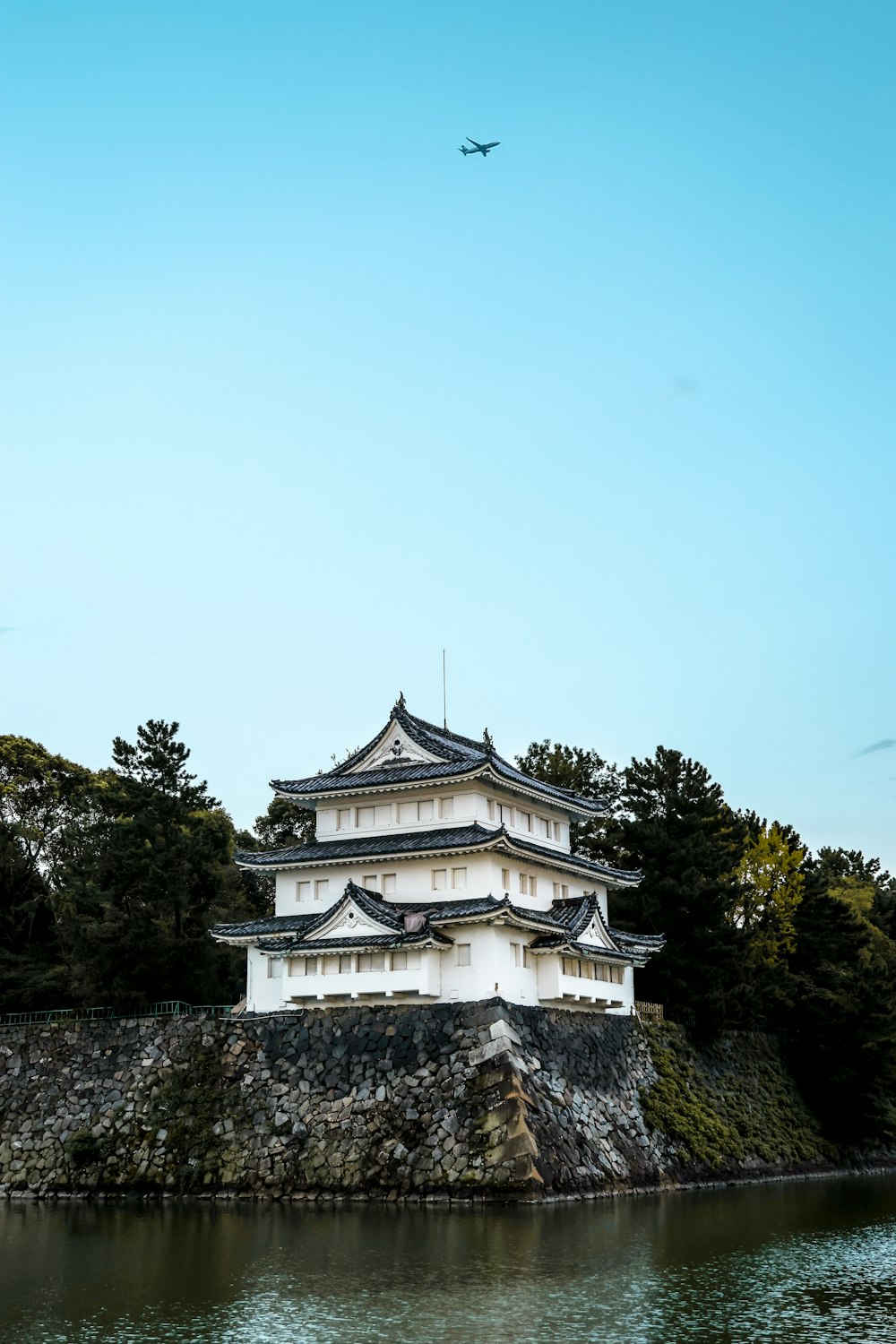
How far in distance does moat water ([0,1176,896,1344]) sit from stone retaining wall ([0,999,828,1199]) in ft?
6.61

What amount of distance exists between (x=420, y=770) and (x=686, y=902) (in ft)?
41.2

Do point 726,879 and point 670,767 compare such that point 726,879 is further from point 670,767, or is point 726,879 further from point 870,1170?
point 870,1170

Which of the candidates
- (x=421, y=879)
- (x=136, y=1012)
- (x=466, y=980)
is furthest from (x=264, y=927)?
(x=466, y=980)

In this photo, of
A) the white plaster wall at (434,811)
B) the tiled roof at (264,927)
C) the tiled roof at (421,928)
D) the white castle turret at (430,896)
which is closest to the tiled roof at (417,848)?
the white castle turret at (430,896)

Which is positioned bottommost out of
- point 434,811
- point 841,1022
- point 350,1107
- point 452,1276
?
point 452,1276

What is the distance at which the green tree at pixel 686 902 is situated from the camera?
146 feet

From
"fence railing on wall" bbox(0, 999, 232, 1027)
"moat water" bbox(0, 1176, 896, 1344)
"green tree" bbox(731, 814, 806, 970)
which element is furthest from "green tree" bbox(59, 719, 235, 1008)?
"green tree" bbox(731, 814, 806, 970)

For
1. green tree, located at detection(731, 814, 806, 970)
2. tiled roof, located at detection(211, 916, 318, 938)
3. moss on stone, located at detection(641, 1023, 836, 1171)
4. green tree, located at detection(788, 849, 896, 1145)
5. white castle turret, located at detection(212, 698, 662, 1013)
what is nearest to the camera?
white castle turret, located at detection(212, 698, 662, 1013)

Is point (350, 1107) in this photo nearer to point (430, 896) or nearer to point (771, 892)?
point (430, 896)

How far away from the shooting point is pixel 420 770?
125 ft

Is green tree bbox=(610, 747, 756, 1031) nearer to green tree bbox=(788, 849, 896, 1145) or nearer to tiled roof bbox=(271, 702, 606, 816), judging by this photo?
green tree bbox=(788, 849, 896, 1145)

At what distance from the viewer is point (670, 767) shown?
47.9m

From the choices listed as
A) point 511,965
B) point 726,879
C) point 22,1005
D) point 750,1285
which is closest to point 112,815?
point 22,1005

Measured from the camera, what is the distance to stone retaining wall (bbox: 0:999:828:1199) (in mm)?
31766
